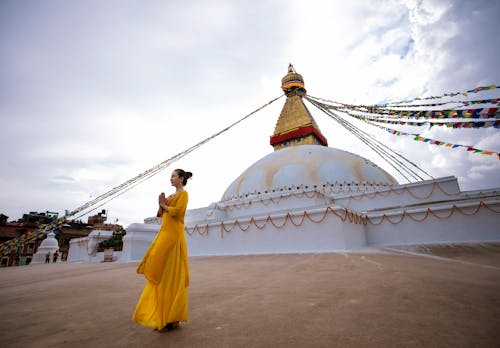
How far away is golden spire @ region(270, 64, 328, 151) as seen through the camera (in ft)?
78.4

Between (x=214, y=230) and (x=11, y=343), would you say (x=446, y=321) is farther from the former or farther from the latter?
(x=214, y=230)

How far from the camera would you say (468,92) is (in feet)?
23.1

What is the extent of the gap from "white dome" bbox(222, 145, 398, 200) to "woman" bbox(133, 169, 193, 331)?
43.3 feet

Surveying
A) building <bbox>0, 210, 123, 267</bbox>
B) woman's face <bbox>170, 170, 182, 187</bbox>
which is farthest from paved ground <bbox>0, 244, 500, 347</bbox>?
building <bbox>0, 210, 123, 267</bbox>

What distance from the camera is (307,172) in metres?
15.7

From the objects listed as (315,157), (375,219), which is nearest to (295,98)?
(315,157)

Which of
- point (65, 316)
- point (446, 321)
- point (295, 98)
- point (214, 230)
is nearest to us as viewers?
point (446, 321)

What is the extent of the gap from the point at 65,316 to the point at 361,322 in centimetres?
305

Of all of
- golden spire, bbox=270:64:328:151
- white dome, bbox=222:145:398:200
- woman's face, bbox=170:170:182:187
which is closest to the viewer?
woman's face, bbox=170:170:182:187

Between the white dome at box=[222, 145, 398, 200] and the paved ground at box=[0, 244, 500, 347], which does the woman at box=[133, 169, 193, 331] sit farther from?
the white dome at box=[222, 145, 398, 200]

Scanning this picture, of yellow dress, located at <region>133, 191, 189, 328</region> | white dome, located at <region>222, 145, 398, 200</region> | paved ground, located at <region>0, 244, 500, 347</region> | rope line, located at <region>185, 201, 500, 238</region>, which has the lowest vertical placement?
paved ground, located at <region>0, 244, 500, 347</region>

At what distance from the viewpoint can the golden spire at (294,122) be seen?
78.4 ft

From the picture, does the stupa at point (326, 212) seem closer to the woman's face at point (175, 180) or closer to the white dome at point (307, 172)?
the white dome at point (307, 172)

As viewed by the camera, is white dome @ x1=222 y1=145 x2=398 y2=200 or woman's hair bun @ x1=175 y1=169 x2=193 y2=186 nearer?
woman's hair bun @ x1=175 y1=169 x2=193 y2=186
